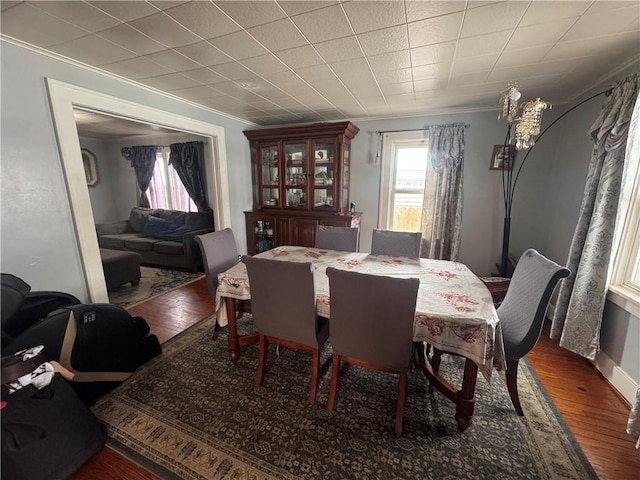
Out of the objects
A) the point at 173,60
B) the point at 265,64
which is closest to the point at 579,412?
the point at 265,64

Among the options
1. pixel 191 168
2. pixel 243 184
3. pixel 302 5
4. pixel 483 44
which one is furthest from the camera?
pixel 191 168

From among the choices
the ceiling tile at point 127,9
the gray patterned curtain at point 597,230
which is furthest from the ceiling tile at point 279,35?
the gray patterned curtain at point 597,230

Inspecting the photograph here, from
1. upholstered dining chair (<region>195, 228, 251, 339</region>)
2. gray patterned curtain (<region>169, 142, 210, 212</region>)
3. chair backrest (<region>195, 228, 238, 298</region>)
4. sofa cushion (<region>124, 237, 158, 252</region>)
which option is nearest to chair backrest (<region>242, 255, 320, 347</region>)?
upholstered dining chair (<region>195, 228, 251, 339</region>)

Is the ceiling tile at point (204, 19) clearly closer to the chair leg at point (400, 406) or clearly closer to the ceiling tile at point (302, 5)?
the ceiling tile at point (302, 5)

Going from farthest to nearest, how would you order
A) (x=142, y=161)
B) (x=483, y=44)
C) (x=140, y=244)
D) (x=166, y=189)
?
(x=166, y=189), (x=142, y=161), (x=140, y=244), (x=483, y=44)

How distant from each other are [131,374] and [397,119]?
3842 mm

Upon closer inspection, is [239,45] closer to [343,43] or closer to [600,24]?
[343,43]

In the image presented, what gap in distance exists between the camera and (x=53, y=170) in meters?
1.81

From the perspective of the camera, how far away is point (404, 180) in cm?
353

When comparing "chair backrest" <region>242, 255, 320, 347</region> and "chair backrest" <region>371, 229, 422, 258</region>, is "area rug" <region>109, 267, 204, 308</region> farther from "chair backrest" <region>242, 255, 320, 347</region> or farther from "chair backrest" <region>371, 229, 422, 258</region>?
"chair backrest" <region>371, 229, 422, 258</region>

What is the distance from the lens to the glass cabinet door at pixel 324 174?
3.42m

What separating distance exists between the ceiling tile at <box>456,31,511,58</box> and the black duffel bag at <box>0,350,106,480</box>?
2.95 m

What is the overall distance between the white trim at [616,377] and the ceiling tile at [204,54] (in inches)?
136

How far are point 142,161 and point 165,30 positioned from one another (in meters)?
4.34
